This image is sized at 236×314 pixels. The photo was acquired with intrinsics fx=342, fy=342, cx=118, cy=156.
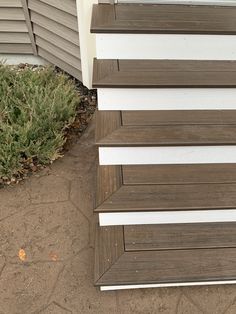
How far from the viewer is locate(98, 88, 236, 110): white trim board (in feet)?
4.86

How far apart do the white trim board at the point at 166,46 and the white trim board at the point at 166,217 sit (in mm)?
744

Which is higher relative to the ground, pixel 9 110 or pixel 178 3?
pixel 178 3

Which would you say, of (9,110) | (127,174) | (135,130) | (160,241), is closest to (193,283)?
(160,241)

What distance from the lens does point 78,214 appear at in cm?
218

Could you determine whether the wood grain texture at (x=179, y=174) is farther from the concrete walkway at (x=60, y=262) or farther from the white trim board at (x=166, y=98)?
the concrete walkway at (x=60, y=262)

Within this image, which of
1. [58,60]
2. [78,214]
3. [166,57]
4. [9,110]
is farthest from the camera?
[58,60]

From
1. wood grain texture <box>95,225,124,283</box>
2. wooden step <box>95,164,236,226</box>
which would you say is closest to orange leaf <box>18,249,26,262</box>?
wood grain texture <box>95,225,124,283</box>

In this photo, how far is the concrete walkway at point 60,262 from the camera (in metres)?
1.79

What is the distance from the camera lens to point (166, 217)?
1774 millimetres

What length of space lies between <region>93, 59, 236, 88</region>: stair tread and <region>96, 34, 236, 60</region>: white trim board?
0.03 metres

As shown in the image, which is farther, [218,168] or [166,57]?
[218,168]

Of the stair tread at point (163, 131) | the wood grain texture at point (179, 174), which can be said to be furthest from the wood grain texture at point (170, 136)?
the wood grain texture at point (179, 174)

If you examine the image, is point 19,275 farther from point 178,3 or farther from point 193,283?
point 178,3

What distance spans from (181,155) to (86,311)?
3.09 ft
